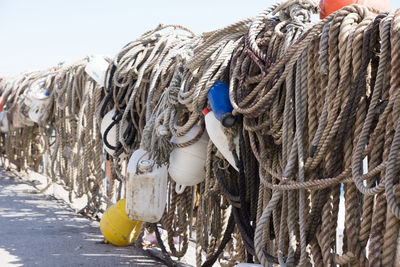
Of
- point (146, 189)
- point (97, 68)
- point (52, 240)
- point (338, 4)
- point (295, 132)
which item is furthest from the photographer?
point (97, 68)

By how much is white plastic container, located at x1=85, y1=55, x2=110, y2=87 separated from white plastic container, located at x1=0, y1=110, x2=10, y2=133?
11.2ft

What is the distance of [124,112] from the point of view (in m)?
3.76

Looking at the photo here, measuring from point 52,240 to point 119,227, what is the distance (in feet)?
2.01

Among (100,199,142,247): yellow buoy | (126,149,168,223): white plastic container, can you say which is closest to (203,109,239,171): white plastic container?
(126,149,168,223): white plastic container

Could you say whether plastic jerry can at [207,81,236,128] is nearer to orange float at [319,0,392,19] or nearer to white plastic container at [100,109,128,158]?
orange float at [319,0,392,19]

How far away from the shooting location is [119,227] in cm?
360

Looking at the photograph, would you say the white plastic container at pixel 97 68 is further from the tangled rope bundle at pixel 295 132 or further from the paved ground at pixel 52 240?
the paved ground at pixel 52 240

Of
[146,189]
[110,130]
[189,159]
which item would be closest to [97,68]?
[110,130]

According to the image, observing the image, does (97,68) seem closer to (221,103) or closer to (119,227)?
(119,227)

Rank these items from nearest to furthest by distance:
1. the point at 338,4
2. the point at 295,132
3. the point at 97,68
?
the point at 295,132 → the point at 338,4 → the point at 97,68

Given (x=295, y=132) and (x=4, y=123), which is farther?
(x=4, y=123)

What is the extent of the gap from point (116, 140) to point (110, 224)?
67 cm

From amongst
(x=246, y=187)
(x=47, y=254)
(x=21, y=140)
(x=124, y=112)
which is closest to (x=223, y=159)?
(x=246, y=187)

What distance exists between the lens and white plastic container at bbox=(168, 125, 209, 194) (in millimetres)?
2760
